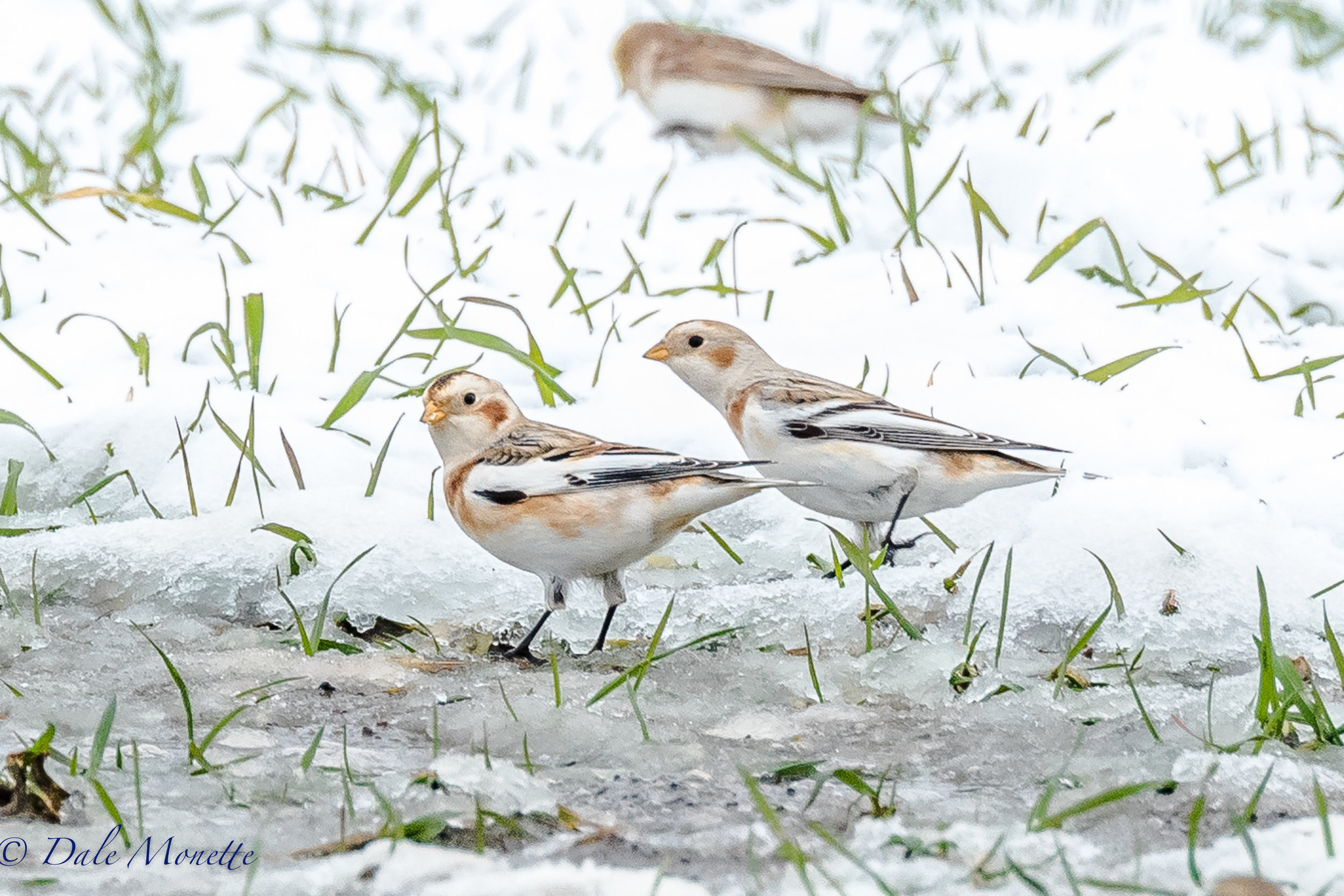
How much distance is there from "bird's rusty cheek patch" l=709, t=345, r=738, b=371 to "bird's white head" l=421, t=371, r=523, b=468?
676 millimetres

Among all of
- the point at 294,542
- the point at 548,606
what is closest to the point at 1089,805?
the point at 548,606

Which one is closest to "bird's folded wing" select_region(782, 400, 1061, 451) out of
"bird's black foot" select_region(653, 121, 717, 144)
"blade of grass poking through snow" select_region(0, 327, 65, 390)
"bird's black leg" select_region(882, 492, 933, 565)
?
"bird's black leg" select_region(882, 492, 933, 565)

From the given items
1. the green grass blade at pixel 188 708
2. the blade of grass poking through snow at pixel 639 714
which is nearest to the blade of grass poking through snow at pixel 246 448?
the green grass blade at pixel 188 708

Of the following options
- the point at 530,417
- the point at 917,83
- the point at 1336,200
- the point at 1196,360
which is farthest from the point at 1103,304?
the point at 917,83

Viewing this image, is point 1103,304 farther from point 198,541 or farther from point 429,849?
point 429,849

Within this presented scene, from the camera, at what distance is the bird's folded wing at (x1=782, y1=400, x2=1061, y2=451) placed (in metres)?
3.52

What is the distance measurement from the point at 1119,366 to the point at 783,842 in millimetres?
2984

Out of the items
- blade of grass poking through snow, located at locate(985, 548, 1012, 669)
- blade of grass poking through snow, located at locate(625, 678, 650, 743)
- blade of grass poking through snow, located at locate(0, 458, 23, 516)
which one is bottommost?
blade of grass poking through snow, located at locate(625, 678, 650, 743)

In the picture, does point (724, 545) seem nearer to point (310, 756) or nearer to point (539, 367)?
point (539, 367)

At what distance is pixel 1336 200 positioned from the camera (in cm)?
630

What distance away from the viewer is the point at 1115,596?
122 inches

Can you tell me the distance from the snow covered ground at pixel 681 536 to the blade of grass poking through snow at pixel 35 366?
22mm

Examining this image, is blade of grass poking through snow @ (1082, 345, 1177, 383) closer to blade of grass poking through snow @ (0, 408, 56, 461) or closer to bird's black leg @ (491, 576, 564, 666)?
bird's black leg @ (491, 576, 564, 666)

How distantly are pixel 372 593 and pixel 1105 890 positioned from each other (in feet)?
6.53
